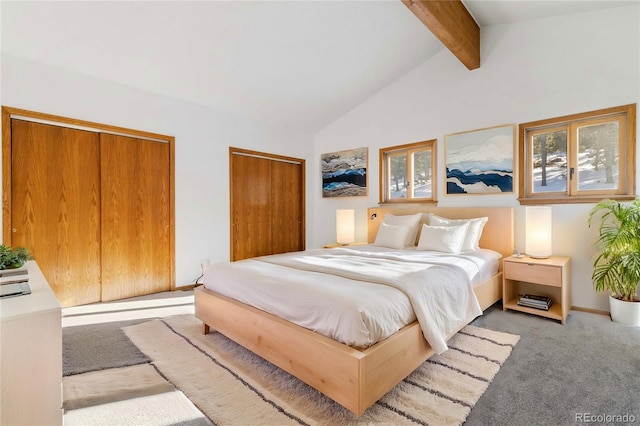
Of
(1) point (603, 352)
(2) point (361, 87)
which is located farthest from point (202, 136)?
(1) point (603, 352)

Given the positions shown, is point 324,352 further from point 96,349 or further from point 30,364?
point 96,349

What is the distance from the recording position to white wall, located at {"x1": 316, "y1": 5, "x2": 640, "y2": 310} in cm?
283

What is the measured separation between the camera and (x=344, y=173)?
4988 mm

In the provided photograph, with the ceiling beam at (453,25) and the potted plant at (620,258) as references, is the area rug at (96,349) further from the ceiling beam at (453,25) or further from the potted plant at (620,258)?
the potted plant at (620,258)

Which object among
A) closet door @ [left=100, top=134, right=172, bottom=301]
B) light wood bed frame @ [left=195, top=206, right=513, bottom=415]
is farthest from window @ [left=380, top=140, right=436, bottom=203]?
closet door @ [left=100, top=134, right=172, bottom=301]

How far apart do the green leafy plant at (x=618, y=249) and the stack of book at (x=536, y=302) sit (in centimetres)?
40

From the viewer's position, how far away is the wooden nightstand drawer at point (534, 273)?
2680 millimetres

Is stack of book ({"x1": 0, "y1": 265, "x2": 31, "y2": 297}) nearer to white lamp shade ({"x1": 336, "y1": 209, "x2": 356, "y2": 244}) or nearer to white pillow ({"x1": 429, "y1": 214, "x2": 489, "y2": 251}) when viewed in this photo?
white pillow ({"x1": 429, "y1": 214, "x2": 489, "y2": 251})

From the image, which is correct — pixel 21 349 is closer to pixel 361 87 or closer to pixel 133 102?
pixel 133 102

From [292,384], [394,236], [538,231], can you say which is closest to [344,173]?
[394,236]

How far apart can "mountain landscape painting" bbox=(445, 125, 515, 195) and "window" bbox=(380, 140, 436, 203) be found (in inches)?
10.7

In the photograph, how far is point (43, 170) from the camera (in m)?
2.92

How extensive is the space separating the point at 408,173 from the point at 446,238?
1.44 metres

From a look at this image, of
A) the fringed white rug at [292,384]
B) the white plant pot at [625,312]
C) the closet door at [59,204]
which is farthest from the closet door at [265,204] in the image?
the white plant pot at [625,312]
